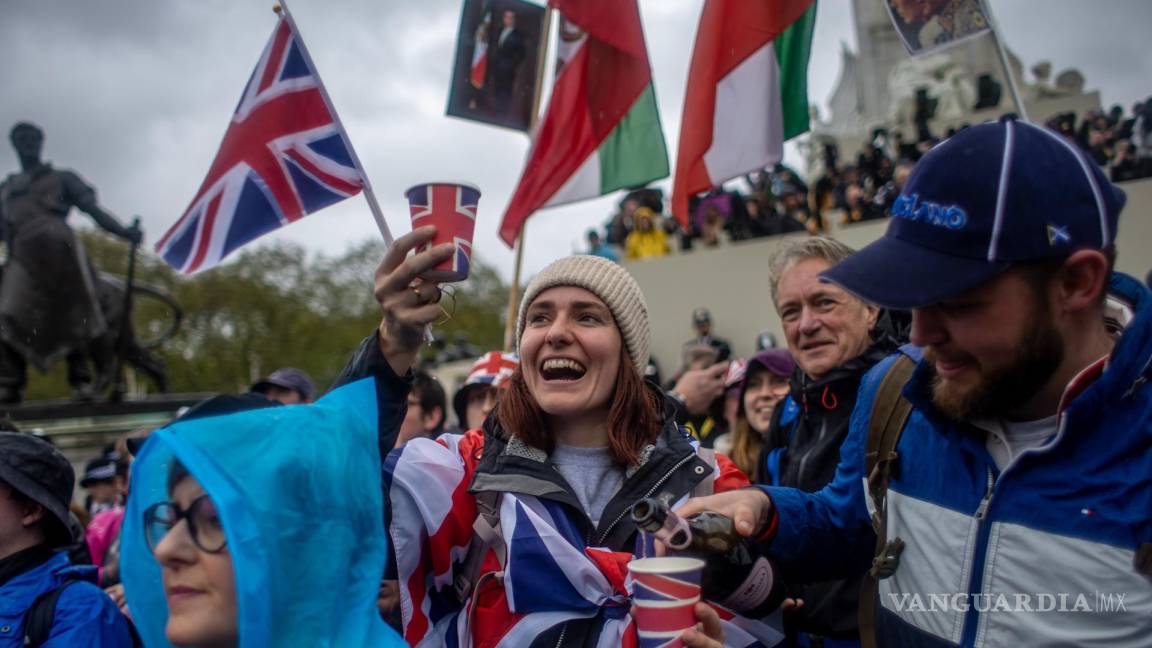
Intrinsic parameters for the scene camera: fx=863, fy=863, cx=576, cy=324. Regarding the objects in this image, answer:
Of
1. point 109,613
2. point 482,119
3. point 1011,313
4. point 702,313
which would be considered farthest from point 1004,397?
point 702,313

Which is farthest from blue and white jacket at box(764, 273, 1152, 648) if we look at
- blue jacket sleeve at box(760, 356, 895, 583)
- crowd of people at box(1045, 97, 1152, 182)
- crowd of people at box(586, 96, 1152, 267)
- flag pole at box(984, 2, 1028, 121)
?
crowd of people at box(1045, 97, 1152, 182)

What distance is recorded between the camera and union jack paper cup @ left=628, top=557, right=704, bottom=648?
1558mm

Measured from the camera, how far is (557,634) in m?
1.88

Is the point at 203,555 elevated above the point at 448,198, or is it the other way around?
the point at 448,198

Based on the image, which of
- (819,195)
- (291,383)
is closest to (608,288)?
(291,383)

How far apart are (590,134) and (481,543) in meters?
3.76

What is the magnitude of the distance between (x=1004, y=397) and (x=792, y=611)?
4.19 feet

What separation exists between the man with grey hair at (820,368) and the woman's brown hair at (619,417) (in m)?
0.73

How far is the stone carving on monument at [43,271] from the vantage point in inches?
337

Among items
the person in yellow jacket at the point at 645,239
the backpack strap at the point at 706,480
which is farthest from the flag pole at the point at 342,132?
the person in yellow jacket at the point at 645,239

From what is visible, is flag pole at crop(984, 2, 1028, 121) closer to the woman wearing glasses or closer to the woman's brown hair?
the woman wearing glasses

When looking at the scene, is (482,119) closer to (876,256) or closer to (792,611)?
(792,611)

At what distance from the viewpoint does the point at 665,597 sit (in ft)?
5.12

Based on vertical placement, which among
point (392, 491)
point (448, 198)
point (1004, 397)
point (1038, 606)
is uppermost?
point (448, 198)
